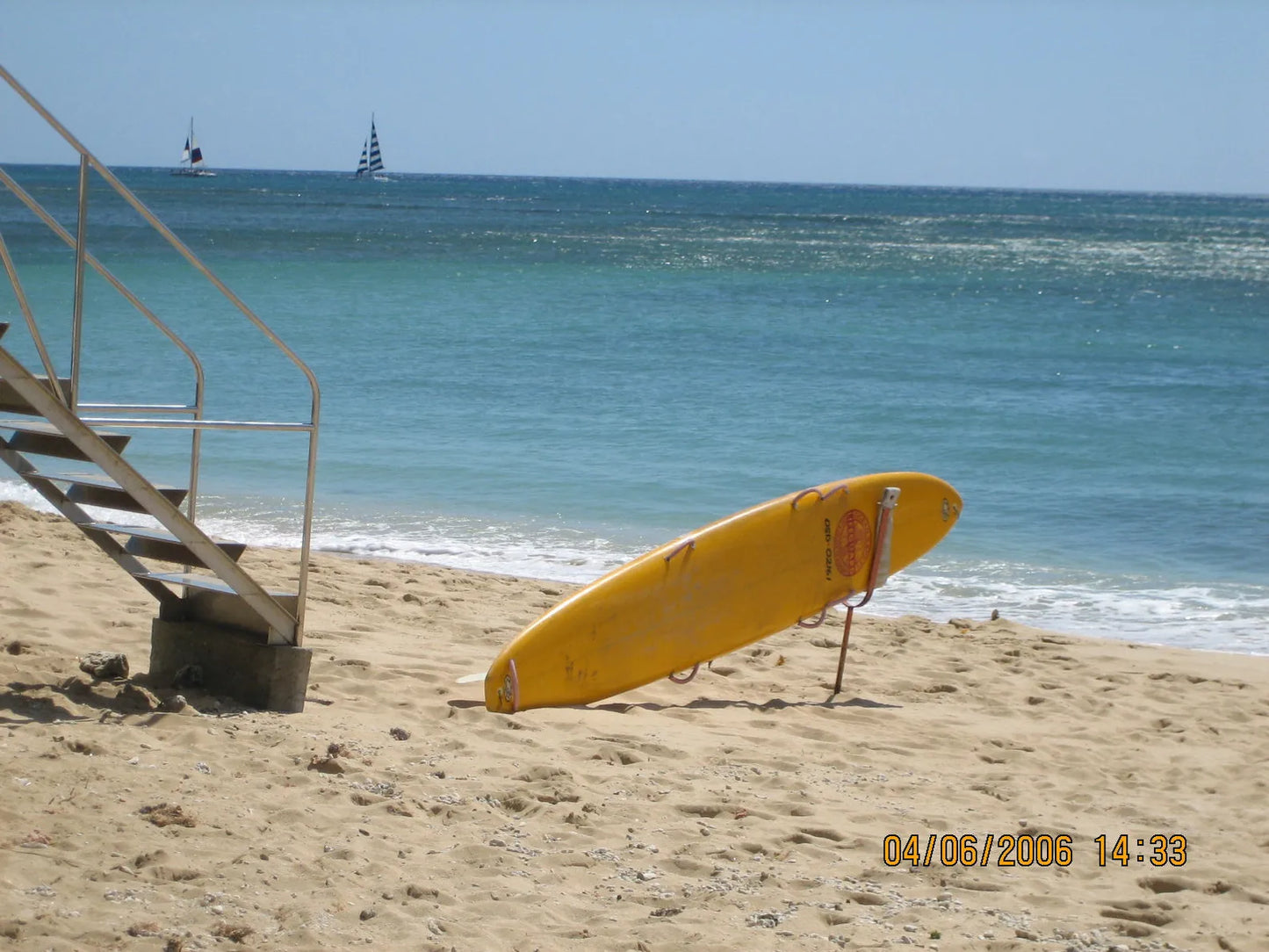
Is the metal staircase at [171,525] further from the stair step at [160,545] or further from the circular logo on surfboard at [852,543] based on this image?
the circular logo on surfboard at [852,543]

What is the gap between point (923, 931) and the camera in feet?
10.3

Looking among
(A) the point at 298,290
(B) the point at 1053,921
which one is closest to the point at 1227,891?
(B) the point at 1053,921

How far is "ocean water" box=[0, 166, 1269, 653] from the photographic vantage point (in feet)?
28.6

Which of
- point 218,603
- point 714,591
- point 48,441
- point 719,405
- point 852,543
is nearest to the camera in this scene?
point 48,441

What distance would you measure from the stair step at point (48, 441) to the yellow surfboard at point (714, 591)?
1.56 meters

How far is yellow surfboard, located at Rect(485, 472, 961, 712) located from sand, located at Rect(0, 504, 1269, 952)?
0.19m

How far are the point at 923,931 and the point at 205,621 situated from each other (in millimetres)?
2717

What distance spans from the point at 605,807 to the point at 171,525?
1.62 m

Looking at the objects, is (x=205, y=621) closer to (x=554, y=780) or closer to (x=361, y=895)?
(x=554, y=780)

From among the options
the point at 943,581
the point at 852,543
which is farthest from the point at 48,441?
the point at 943,581

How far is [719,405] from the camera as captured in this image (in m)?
15.0

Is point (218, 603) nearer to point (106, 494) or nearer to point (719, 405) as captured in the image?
point (106, 494)

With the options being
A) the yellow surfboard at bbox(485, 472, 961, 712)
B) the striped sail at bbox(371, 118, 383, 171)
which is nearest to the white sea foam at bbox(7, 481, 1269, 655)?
the yellow surfboard at bbox(485, 472, 961, 712)
